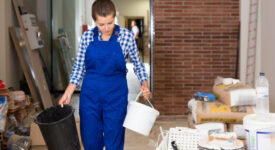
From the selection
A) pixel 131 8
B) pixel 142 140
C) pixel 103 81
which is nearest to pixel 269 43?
pixel 142 140

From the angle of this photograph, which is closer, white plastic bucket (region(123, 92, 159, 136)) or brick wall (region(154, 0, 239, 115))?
white plastic bucket (region(123, 92, 159, 136))

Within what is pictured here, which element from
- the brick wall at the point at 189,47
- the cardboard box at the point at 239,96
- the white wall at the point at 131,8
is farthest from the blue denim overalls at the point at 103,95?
the white wall at the point at 131,8

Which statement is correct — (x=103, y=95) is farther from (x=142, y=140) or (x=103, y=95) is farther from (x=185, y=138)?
(x=142, y=140)

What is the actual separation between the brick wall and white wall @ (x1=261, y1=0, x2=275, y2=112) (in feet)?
3.62

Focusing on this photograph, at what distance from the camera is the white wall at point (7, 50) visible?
4.37 meters

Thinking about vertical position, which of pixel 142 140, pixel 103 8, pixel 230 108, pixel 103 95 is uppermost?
pixel 103 8

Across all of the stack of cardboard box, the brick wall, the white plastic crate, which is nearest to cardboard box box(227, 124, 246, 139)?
the stack of cardboard box

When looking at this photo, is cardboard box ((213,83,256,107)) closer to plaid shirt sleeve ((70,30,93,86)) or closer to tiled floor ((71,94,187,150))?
plaid shirt sleeve ((70,30,93,86))

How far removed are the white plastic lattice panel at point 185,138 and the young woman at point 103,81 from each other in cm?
32

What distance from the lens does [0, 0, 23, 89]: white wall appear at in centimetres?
437

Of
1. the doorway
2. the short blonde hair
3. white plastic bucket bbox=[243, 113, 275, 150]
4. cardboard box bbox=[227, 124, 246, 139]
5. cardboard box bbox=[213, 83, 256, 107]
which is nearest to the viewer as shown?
white plastic bucket bbox=[243, 113, 275, 150]

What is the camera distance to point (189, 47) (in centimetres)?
489

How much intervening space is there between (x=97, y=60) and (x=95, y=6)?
32 cm

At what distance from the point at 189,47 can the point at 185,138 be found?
127 inches
